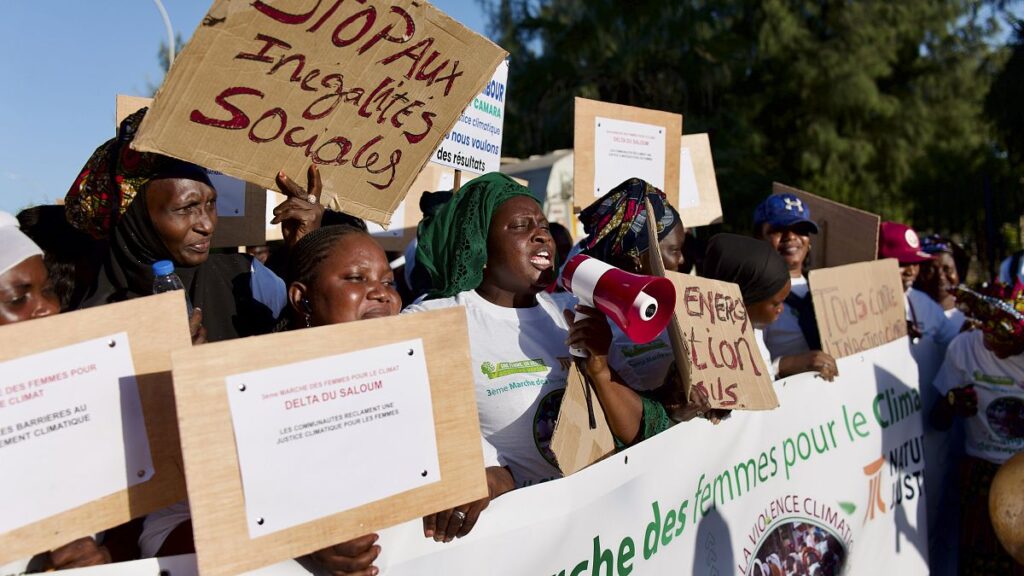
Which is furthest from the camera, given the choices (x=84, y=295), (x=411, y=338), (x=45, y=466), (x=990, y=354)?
(x=990, y=354)

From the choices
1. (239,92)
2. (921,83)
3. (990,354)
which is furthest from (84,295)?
(921,83)

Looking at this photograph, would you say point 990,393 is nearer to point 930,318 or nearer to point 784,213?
point 930,318

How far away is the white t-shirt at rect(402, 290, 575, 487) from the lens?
7.54 ft

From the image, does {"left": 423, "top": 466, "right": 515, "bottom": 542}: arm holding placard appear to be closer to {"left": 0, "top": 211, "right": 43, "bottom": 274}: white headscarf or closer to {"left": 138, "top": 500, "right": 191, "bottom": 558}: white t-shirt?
{"left": 138, "top": 500, "right": 191, "bottom": 558}: white t-shirt

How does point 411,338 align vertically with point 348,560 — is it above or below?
above

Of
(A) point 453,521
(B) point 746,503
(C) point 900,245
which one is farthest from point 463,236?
(C) point 900,245

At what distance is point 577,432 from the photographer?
210cm

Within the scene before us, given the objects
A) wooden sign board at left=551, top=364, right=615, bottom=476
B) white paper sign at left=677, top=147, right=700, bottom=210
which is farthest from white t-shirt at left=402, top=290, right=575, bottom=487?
white paper sign at left=677, top=147, right=700, bottom=210

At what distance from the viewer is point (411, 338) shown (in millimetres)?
1626

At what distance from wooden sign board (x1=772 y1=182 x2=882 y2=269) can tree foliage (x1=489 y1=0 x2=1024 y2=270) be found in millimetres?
14722

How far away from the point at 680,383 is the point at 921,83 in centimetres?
2247

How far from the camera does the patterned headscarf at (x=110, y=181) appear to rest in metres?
2.30

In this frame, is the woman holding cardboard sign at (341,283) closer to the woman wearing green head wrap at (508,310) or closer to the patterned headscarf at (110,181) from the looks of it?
the woman wearing green head wrap at (508,310)

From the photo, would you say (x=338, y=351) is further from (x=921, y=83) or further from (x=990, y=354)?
(x=921, y=83)
